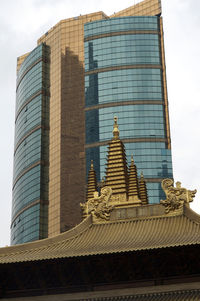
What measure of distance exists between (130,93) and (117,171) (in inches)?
3518

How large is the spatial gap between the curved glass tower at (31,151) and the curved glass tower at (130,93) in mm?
13342

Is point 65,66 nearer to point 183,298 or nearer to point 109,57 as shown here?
point 109,57

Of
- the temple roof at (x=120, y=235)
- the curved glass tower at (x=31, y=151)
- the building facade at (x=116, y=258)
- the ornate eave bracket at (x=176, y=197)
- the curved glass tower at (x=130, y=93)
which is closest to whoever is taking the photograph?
the building facade at (x=116, y=258)

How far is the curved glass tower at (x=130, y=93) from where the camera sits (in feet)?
402

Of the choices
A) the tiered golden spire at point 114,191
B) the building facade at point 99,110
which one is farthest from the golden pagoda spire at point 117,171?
the building facade at point 99,110

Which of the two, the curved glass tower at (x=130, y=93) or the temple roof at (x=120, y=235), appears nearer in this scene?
the temple roof at (x=120, y=235)

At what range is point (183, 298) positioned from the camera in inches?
1117

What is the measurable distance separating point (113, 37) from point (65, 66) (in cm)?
1589

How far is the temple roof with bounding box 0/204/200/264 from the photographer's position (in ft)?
96.7

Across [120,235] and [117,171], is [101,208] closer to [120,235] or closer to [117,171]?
[120,235]

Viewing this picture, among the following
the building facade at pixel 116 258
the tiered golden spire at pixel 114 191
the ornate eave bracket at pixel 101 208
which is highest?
the tiered golden spire at pixel 114 191

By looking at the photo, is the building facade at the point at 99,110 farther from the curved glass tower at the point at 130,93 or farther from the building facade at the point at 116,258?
the building facade at the point at 116,258

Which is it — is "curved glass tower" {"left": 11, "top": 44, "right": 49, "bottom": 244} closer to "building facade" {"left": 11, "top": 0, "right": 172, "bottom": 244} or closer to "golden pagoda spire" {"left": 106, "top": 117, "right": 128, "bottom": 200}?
"building facade" {"left": 11, "top": 0, "right": 172, "bottom": 244}

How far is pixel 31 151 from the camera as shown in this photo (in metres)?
136
